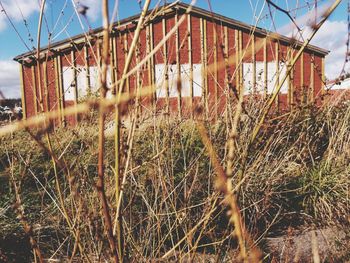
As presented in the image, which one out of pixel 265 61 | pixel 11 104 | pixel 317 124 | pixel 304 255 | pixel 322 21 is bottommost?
pixel 304 255

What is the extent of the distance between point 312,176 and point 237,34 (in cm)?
992

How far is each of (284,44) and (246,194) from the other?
36.2ft

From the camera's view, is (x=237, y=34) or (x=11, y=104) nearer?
(x=11, y=104)

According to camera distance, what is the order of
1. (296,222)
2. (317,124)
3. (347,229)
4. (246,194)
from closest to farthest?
(347,229) < (246,194) < (296,222) < (317,124)

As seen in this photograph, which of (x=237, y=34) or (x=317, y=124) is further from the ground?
(x=237, y=34)

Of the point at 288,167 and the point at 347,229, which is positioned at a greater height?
the point at 288,167

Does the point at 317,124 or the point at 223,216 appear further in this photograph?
the point at 317,124

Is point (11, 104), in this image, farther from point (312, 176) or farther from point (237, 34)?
point (237, 34)

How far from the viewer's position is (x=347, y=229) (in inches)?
111

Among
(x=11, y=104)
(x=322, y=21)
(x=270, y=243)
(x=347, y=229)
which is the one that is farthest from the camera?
(x=270, y=243)

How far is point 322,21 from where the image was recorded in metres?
0.86

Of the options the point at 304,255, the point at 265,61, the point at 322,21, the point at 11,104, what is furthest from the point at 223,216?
the point at 265,61

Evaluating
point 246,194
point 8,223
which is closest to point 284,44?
point 246,194

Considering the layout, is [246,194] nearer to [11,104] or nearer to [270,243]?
[270,243]
